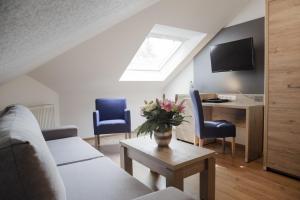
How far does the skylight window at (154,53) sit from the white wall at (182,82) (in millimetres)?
476

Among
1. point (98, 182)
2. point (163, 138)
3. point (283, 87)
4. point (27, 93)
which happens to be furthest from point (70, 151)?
point (283, 87)

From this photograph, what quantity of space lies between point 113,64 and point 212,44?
6.36 feet

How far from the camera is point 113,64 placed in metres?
3.59

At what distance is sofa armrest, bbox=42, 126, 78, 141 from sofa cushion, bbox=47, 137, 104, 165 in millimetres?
86

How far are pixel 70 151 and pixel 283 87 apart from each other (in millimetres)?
2324

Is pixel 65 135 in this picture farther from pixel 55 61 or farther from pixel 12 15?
pixel 12 15

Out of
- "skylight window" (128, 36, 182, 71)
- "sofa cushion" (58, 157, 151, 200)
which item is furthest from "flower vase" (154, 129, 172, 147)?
"skylight window" (128, 36, 182, 71)

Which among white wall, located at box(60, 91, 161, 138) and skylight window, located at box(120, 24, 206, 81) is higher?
skylight window, located at box(120, 24, 206, 81)

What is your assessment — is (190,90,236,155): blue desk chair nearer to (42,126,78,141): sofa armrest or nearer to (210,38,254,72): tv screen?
(210,38,254,72): tv screen

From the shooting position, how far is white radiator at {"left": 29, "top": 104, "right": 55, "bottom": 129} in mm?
3412

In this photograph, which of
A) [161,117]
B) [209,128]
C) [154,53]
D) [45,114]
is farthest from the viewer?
[154,53]

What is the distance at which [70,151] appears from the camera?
1.91 m

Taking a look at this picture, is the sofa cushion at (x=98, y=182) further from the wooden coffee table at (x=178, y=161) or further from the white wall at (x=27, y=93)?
the white wall at (x=27, y=93)

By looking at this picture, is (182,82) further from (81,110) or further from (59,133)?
(59,133)
